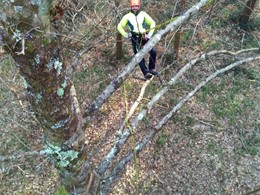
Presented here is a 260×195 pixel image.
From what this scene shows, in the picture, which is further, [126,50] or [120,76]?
[126,50]

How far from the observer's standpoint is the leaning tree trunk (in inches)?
78.0

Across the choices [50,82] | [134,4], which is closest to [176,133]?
[134,4]

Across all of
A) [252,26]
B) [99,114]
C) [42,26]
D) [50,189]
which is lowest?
[50,189]

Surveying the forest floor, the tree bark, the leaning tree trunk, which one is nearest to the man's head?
the forest floor

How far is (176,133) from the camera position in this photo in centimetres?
818

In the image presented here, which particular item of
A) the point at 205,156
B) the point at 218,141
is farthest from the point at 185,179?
the point at 218,141

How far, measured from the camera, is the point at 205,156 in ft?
25.5

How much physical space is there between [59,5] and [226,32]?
903 centimetres

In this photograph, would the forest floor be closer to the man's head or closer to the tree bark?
the man's head

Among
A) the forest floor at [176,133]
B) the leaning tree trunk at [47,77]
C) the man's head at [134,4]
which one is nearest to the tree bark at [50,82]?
the leaning tree trunk at [47,77]

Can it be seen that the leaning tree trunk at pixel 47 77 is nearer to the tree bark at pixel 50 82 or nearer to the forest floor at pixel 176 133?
the tree bark at pixel 50 82

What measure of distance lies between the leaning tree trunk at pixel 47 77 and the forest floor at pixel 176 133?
3.69m

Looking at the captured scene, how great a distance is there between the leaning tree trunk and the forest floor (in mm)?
3691

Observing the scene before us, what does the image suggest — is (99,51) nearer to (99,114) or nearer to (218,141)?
(99,114)
